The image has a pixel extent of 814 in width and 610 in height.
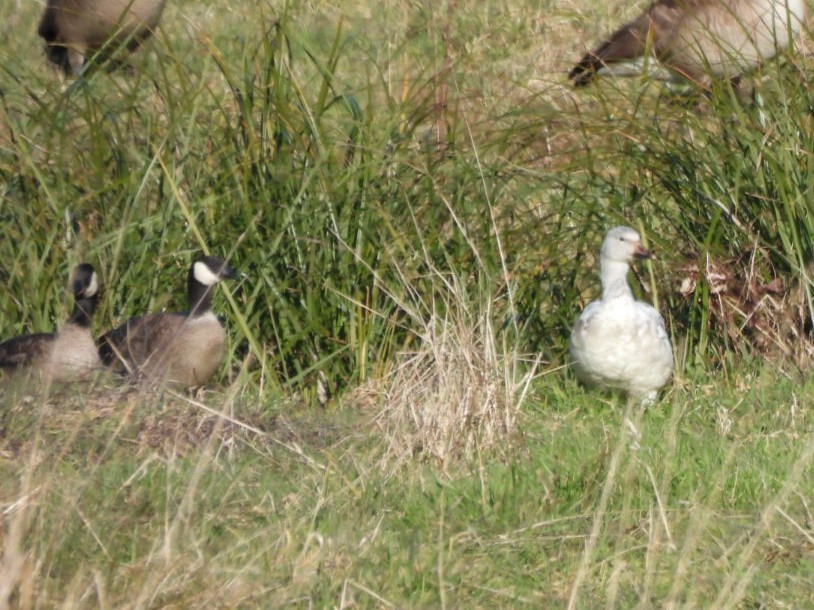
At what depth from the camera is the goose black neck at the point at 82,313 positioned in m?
6.35

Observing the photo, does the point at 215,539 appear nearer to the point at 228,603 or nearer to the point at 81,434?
the point at 228,603

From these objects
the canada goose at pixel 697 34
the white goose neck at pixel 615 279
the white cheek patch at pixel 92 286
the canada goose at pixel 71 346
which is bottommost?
the canada goose at pixel 71 346

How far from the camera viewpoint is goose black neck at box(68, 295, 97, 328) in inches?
250

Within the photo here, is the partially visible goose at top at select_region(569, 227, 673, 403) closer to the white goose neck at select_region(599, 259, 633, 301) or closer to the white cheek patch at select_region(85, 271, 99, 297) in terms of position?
the white goose neck at select_region(599, 259, 633, 301)

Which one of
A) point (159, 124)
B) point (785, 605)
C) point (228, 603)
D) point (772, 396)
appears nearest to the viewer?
point (228, 603)

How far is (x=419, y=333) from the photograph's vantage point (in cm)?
593

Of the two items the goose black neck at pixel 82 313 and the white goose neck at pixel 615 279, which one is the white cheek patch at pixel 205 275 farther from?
the white goose neck at pixel 615 279

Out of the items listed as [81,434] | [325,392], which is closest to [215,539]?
[81,434]

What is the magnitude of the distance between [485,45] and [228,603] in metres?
8.20

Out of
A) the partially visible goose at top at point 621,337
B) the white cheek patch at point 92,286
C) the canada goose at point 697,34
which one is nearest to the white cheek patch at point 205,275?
the white cheek patch at point 92,286

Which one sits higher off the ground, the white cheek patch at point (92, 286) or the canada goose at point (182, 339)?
the white cheek patch at point (92, 286)

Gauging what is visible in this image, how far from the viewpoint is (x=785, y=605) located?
4.02m

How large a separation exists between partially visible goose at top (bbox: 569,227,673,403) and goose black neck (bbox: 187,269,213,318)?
4.84 feet

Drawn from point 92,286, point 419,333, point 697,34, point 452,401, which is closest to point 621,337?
point 419,333
